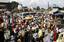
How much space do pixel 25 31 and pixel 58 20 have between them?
492 mm

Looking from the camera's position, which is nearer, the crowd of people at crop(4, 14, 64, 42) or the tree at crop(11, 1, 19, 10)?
the crowd of people at crop(4, 14, 64, 42)

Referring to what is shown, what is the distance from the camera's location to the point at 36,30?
1.92 m

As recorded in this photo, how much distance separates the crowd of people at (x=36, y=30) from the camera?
1.70 meters

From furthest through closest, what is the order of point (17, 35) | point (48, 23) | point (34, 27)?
point (17, 35)
point (34, 27)
point (48, 23)

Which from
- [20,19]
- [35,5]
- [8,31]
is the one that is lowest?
[8,31]

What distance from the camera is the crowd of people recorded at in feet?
5.59

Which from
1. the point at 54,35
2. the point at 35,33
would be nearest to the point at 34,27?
the point at 35,33

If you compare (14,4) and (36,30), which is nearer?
(36,30)

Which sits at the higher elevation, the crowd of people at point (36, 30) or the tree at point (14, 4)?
the tree at point (14, 4)

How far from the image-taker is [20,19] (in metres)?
2.18

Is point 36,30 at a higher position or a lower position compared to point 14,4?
lower

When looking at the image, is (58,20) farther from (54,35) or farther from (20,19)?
(20,19)

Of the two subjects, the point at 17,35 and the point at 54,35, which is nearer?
the point at 54,35

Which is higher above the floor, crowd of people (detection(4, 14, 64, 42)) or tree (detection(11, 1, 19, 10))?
tree (detection(11, 1, 19, 10))
